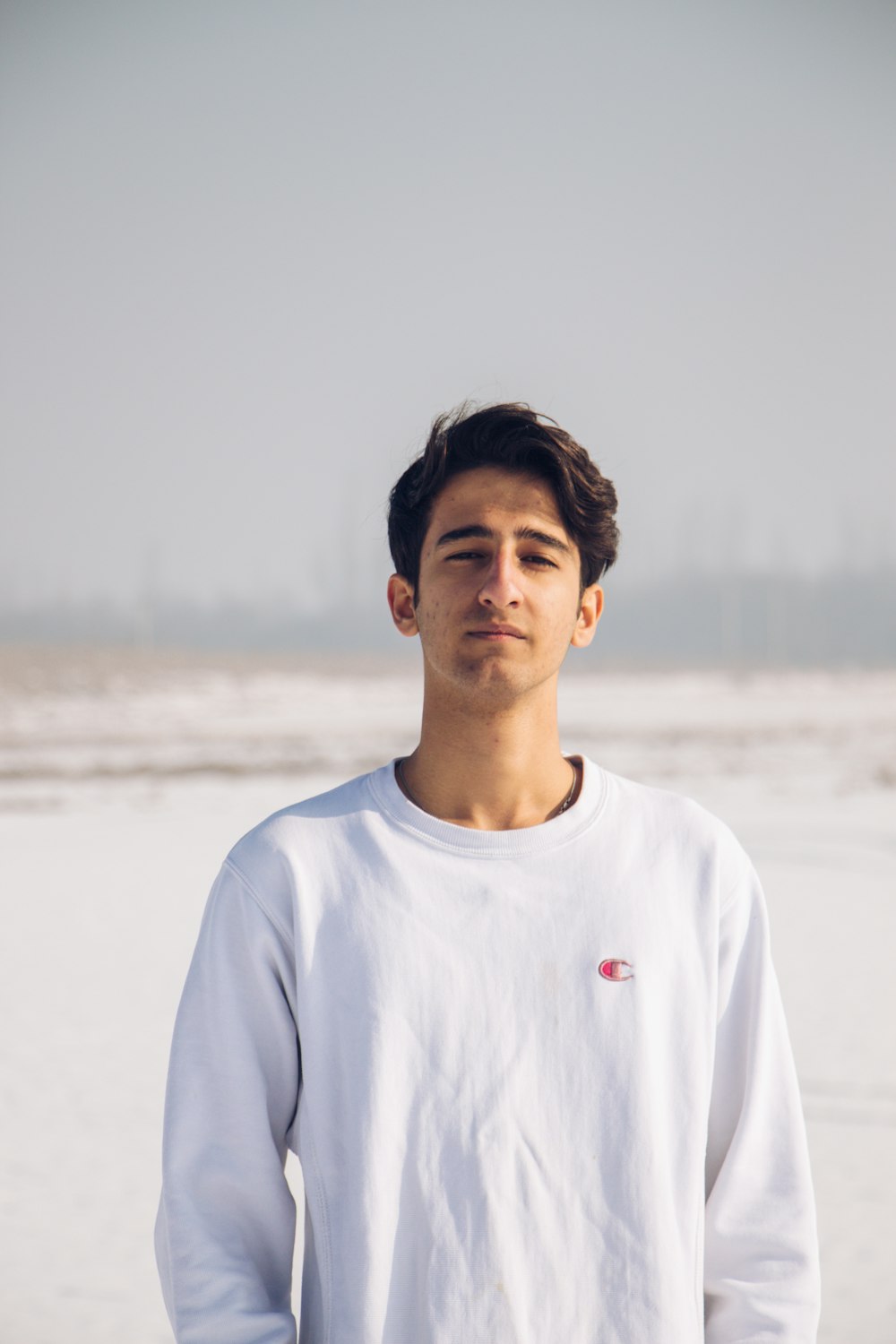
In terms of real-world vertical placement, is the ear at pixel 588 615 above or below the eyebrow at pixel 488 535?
below

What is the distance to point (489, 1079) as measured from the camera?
125 cm

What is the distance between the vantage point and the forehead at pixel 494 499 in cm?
141

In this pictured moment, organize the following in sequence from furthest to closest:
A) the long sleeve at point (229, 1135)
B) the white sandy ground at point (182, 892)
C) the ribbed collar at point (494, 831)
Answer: the white sandy ground at point (182, 892), the ribbed collar at point (494, 831), the long sleeve at point (229, 1135)

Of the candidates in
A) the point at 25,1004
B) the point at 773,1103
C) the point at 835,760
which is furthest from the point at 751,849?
the point at 773,1103

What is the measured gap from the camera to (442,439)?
1.43 m

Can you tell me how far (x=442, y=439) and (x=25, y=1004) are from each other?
835cm

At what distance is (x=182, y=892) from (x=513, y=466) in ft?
38.9

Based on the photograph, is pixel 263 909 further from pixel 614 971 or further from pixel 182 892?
pixel 182 892

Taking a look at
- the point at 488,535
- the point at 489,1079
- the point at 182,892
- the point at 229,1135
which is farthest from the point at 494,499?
the point at 182,892

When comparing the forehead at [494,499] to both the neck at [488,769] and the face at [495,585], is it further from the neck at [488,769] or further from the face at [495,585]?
the neck at [488,769]

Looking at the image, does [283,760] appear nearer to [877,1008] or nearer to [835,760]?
[835,760]

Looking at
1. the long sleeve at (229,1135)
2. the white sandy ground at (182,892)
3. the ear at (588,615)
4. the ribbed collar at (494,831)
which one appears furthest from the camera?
the white sandy ground at (182,892)

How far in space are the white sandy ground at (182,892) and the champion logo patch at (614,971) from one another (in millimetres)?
3826

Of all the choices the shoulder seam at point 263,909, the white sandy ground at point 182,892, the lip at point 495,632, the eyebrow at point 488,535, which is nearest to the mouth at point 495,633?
the lip at point 495,632
